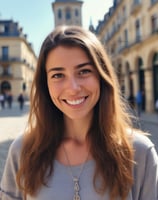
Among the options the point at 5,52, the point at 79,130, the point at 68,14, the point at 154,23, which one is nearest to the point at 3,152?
the point at 79,130

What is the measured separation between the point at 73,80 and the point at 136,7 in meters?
24.1

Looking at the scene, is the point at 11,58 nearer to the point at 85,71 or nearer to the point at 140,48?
the point at 140,48

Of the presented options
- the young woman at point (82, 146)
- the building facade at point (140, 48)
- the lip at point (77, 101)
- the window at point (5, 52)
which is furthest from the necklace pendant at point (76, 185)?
the window at point (5, 52)

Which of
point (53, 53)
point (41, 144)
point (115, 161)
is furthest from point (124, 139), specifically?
point (53, 53)

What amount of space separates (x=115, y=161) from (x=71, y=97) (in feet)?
1.38

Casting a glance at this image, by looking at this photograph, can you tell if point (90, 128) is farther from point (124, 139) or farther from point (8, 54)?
point (8, 54)

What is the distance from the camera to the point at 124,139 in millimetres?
1754

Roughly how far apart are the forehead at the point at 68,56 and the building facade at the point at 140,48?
16988mm

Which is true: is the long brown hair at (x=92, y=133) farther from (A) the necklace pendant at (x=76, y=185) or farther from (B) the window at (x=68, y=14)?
(B) the window at (x=68, y=14)

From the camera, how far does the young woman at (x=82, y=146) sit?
1.68 meters

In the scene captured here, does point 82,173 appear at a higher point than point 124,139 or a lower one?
lower

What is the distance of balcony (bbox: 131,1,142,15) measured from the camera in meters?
24.1

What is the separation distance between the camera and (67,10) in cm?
7456

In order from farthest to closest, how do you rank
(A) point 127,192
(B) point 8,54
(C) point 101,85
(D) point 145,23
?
(B) point 8,54, (D) point 145,23, (C) point 101,85, (A) point 127,192
